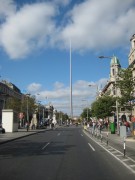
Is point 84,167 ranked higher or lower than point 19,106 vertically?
lower

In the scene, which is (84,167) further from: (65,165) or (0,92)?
(0,92)

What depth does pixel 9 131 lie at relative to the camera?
59.8m

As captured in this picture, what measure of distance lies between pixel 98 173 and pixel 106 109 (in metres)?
56.4

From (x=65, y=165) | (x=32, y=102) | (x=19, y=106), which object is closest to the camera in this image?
(x=65, y=165)

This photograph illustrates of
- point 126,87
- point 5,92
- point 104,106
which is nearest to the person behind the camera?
point 126,87

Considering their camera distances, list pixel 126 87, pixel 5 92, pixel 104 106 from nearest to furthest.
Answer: pixel 126 87 → pixel 104 106 → pixel 5 92

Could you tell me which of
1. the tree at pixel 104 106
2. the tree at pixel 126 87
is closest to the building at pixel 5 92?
the tree at pixel 104 106

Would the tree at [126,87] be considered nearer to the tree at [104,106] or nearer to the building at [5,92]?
the tree at [104,106]

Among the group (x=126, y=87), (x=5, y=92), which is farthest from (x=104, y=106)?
(x=5, y=92)

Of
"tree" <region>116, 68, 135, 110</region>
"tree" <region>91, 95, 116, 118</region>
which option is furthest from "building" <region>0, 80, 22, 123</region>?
"tree" <region>116, 68, 135, 110</region>

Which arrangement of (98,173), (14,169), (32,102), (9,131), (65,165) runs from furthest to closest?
(32,102), (9,131), (65,165), (14,169), (98,173)

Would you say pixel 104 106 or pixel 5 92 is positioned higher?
pixel 5 92

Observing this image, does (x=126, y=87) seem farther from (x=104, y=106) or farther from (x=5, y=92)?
(x=5, y=92)

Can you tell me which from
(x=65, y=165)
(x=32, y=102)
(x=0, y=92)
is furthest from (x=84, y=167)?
(x=0, y=92)
